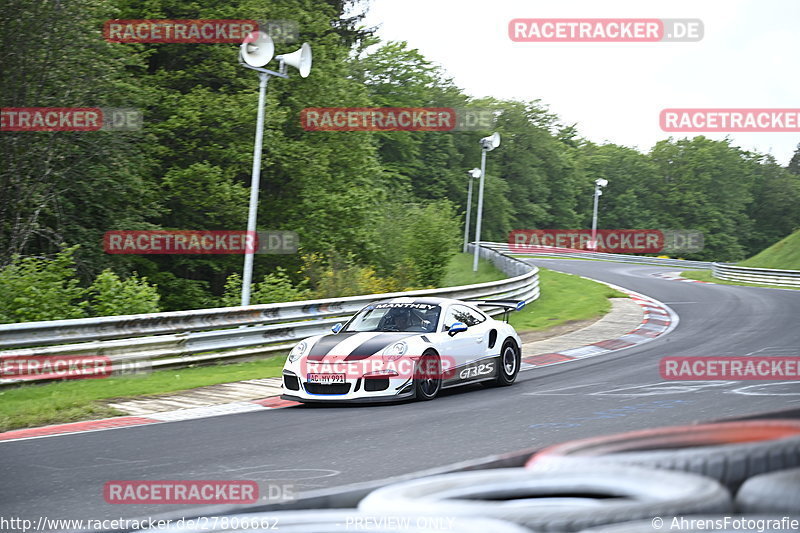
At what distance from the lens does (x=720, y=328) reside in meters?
20.5

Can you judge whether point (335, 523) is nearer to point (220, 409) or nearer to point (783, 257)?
point (220, 409)

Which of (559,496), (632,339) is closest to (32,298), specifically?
(632,339)

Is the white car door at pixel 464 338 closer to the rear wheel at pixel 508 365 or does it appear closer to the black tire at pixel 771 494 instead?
the rear wheel at pixel 508 365

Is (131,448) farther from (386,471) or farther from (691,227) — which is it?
(691,227)

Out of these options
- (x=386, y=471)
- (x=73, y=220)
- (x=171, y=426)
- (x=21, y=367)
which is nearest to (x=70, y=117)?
(x=73, y=220)

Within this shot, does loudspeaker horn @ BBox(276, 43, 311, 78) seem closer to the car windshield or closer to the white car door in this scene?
the car windshield

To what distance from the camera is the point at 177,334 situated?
13.8m

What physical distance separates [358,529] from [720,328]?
19.5 metres

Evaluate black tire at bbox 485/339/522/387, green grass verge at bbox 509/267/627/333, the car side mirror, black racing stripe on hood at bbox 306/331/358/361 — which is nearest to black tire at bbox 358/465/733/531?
black racing stripe on hood at bbox 306/331/358/361

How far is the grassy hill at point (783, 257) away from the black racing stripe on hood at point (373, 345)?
4208cm

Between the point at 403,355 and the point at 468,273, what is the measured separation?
33318mm

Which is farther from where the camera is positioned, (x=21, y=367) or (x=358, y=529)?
(x=21, y=367)

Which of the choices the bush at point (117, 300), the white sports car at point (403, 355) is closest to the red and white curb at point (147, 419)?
the white sports car at point (403, 355)

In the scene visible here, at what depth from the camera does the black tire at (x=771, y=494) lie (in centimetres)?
243
